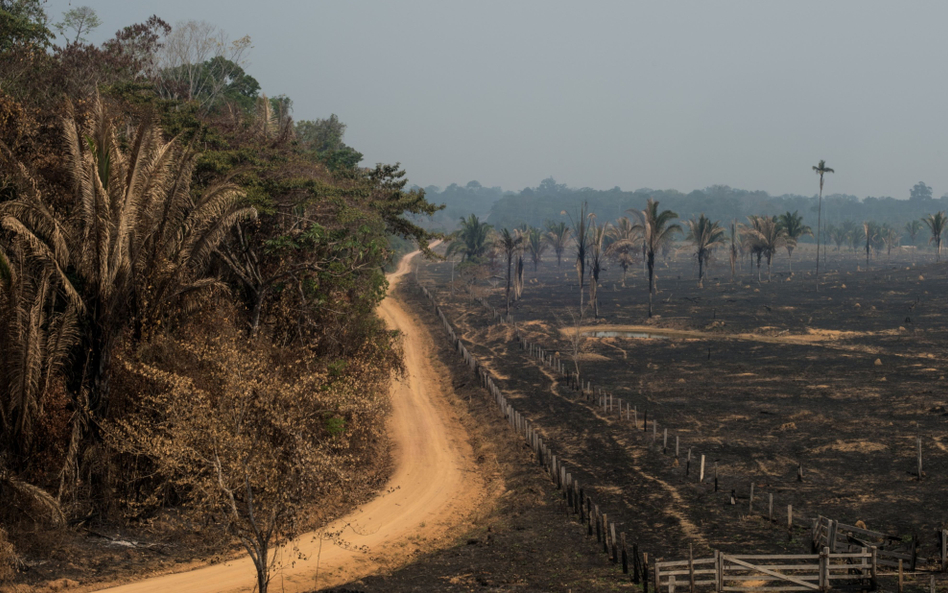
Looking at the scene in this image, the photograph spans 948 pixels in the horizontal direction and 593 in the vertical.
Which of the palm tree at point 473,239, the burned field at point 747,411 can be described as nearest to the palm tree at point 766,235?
the burned field at point 747,411

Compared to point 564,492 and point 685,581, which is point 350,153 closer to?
point 564,492

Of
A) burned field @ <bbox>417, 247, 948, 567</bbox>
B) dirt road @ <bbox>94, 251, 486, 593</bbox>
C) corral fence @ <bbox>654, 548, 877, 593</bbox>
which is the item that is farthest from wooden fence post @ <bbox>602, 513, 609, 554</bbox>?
dirt road @ <bbox>94, 251, 486, 593</bbox>

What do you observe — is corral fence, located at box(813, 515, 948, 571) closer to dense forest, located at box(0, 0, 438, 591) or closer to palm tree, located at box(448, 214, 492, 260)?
dense forest, located at box(0, 0, 438, 591)

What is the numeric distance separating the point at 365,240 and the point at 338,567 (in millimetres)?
18840

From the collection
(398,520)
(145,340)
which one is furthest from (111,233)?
(398,520)

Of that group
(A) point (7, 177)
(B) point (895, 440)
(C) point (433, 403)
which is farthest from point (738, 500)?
(A) point (7, 177)

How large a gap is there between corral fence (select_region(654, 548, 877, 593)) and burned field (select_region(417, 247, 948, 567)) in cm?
204

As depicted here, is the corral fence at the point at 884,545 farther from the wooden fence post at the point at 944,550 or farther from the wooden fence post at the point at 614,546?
the wooden fence post at the point at 614,546

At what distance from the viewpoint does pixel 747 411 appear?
34.2 metres

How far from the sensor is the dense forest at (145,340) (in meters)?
16.6

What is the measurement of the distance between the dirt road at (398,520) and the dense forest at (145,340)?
1.24 meters

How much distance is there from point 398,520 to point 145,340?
34.1 feet

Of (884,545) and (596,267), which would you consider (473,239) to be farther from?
(884,545)

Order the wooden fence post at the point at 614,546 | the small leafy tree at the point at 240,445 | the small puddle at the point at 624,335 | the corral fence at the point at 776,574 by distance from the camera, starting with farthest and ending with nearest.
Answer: the small puddle at the point at 624,335, the wooden fence post at the point at 614,546, the corral fence at the point at 776,574, the small leafy tree at the point at 240,445
